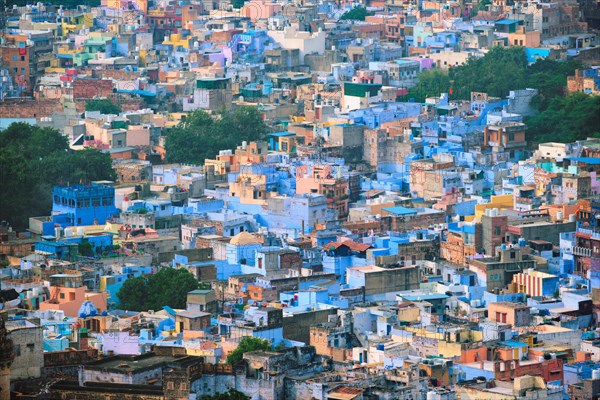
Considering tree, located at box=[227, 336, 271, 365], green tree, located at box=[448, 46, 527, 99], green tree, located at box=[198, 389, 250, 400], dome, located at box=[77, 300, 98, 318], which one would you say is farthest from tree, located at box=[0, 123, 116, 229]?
green tree, located at box=[198, 389, 250, 400]

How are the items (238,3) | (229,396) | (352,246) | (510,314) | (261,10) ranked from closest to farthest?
(229,396), (510,314), (352,246), (261,10), (238,3)

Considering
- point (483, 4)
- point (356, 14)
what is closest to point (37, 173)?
point (356, 14)

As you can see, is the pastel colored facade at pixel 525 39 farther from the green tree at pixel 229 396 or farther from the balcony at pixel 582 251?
the green tree at pixel 229 396

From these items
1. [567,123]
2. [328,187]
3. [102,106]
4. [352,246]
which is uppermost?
[102,106]

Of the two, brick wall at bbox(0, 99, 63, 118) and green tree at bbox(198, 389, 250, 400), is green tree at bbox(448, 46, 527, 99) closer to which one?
brick wall at bbox(0, 99, 63, 118)

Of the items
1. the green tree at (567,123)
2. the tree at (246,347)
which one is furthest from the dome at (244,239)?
the green tree at (567,123)

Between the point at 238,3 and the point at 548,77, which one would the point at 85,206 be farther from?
the point at 238,3
